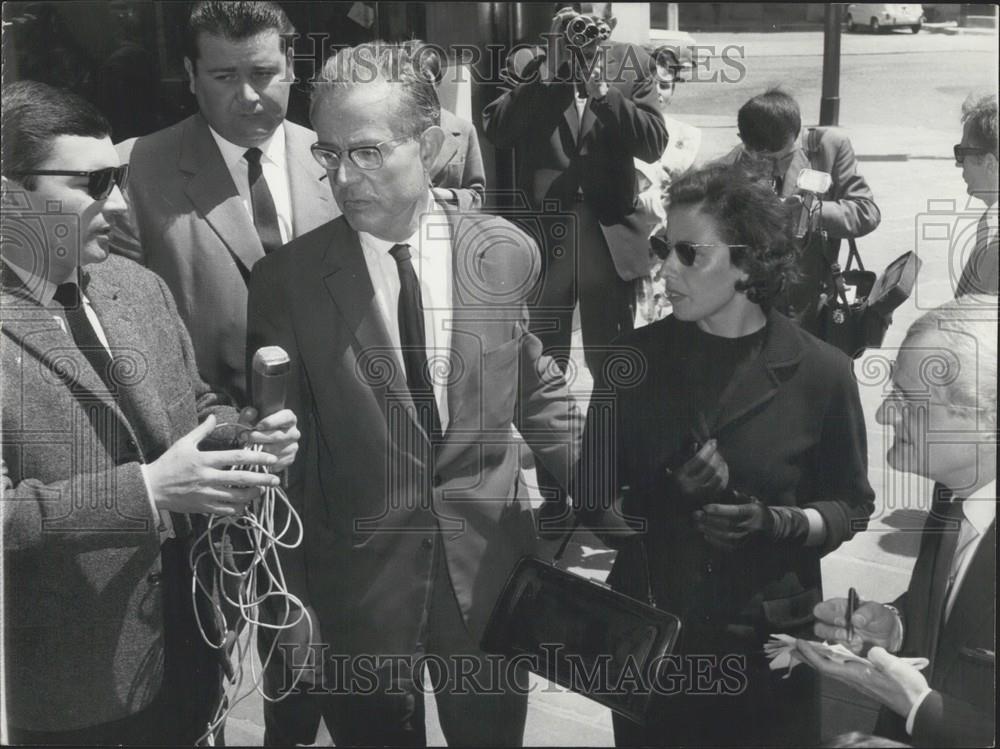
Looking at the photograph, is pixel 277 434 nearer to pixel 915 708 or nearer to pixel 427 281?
pixel 427 281

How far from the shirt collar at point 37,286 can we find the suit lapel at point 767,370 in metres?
1.46

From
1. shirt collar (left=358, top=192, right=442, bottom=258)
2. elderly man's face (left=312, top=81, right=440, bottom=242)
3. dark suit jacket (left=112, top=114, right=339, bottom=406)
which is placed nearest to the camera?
elderly man's face (left=312, top=81, right=440, bottom=242)

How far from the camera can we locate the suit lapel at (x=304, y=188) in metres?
2.68

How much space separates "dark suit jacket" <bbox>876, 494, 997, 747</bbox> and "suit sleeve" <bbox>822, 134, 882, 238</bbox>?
2.29 ft

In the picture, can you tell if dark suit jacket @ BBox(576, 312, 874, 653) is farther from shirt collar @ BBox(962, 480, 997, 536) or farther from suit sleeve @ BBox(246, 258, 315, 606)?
suit sleeve @ BBox(246, 258, 315, 606)

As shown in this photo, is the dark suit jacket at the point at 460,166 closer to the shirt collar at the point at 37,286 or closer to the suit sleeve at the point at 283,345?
the suit sleeve at the point at 283,345

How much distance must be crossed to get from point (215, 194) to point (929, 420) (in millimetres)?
1715

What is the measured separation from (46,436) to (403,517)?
785 mm

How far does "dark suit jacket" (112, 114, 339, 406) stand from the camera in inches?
105

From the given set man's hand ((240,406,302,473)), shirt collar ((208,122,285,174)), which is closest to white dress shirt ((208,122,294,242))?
shirt collar ((208,122,285,174))

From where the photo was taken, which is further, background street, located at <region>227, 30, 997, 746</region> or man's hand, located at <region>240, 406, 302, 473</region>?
background street, located at <region>227, 30, 997, 746</region>

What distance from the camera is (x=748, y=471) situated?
99.4 inches

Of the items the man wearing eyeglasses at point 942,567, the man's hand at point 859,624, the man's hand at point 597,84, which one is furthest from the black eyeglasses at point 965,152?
the man's hand at point 859,624

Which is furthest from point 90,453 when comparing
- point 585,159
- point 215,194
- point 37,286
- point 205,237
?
point 585,159
